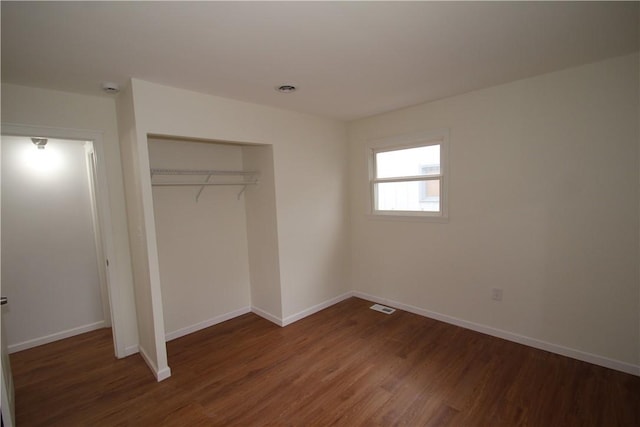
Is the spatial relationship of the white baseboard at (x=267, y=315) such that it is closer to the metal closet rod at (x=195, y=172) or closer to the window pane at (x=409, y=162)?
the metal closet rod at (x=195, y=172)

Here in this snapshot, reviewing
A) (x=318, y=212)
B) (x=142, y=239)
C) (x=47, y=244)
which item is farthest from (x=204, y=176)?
(x=47, y=244)

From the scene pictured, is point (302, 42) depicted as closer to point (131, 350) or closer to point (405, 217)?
point (405, 217)

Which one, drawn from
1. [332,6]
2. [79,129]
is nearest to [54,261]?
[79,129]

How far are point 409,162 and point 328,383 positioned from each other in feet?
8.38

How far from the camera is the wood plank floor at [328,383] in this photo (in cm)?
203

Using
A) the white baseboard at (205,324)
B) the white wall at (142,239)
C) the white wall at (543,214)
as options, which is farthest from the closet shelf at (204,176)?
the white wall at (543,214)

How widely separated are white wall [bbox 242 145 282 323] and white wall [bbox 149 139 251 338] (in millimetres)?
126

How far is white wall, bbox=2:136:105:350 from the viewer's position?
304 centimetres

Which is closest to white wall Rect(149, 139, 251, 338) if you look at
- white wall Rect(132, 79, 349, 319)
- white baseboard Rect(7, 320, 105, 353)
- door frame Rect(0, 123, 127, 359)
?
door frame Rect(0, 123, 127, 359)

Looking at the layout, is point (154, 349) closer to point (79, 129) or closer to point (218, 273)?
point (218, 273)

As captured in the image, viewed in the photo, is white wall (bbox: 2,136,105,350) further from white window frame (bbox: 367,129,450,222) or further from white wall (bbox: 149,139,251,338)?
white window frame (bbox: 367,129,450,222)

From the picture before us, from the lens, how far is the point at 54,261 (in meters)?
3.28

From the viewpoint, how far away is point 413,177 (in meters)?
3.52

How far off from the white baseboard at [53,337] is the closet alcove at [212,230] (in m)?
1.10
